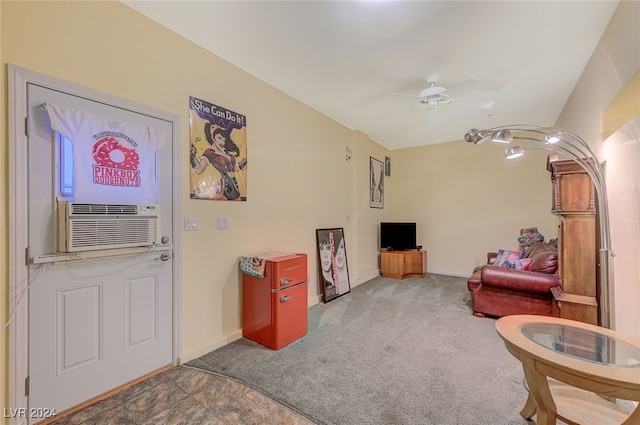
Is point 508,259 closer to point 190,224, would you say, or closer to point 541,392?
point 541,392

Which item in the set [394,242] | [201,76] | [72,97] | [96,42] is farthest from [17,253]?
[394,242]

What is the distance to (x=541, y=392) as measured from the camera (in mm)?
1384

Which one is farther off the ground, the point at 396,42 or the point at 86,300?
the point at 396,42

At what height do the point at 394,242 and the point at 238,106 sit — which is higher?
the point at 238,106

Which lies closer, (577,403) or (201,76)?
(577,403)

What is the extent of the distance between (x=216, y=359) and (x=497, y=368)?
2.40 metres

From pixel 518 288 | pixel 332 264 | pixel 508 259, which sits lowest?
pixel 518 288

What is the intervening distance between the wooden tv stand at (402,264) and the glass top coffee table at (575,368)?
355cm

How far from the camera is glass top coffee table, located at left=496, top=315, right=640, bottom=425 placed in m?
1.18

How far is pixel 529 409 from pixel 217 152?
304 centimetres

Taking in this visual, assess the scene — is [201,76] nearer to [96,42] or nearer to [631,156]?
[96,42]

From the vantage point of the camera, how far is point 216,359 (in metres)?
2.37

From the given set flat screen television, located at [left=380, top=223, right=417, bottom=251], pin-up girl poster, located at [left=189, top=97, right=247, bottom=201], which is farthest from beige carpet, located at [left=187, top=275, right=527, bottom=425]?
flat screen television, located at [left=380, top=223, right=417, bottom=251]

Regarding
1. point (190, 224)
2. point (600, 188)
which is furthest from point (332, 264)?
point (600, 188)
